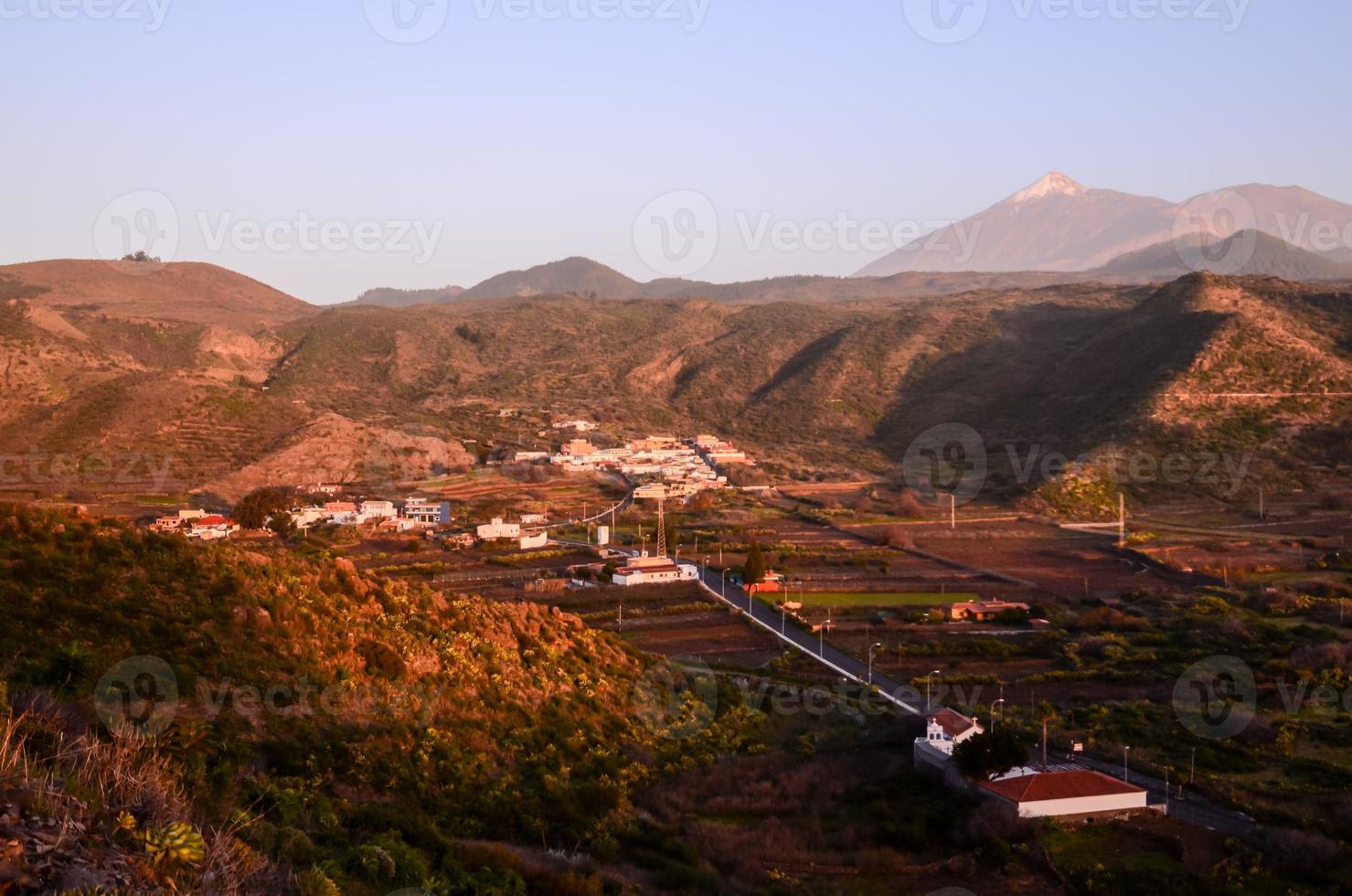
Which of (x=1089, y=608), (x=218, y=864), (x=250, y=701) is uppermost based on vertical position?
(x=218, y=864)

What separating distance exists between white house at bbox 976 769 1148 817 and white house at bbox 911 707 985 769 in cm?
130

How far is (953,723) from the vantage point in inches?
730

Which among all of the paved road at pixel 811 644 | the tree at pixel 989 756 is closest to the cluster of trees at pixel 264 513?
the paved road at pixel 811 644

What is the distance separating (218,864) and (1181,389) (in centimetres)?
6641

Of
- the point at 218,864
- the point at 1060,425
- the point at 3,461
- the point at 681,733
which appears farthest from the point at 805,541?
the point at 218,864

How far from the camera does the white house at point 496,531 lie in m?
43.3

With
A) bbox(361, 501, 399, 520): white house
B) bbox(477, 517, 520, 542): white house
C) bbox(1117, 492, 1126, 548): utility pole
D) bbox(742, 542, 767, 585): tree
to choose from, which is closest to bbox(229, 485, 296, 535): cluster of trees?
bbox(361, 501, 399, 520): white house

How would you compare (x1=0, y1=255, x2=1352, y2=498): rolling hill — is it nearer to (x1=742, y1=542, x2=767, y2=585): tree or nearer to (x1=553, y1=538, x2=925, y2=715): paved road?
(x1=553, y1=538, x2=925, y2=715): paved road

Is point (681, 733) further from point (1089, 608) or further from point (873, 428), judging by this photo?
point (873, 428)

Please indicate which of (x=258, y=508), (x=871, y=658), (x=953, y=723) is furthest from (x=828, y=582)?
(x=258, y=508)

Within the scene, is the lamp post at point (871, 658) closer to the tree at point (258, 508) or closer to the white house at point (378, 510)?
the tree at point (258, 508)

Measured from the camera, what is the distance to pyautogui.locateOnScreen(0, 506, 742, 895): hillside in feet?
20.2

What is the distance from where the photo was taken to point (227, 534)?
37.3 metres

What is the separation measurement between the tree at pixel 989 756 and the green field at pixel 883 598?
55.9 ft
